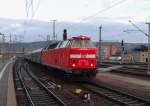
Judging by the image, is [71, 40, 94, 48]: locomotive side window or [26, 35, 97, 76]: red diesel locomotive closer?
[26, 35, 97, 76]: red diesel locomotive

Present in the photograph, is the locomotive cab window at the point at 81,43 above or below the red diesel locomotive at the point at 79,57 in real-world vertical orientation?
above

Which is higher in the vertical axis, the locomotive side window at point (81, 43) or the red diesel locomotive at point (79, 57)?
the locomotive side window at point (81, 43)

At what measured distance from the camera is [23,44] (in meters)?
173

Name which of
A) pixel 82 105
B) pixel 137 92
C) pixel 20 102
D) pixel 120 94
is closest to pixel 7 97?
pixel 20 102

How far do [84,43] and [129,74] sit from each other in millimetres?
8227

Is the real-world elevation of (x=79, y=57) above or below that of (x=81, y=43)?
below

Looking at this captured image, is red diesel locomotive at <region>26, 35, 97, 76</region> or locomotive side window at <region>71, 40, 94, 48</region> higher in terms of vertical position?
locomotive side window at <region>71, 40, 94, 48</region>

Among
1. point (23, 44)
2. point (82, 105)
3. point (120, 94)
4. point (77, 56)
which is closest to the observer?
point (82, 105)

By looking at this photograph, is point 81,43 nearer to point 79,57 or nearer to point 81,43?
point 81,43

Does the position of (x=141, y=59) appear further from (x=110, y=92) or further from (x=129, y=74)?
(x=110, y=92)

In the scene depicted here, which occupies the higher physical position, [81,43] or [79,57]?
[81,43]

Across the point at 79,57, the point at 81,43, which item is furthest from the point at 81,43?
the point at 79,57

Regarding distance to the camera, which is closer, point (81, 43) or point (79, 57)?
point (79, 57)

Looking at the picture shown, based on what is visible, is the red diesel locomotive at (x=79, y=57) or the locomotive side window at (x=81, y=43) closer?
the red diesel locomotive at (x=79, y=57)
